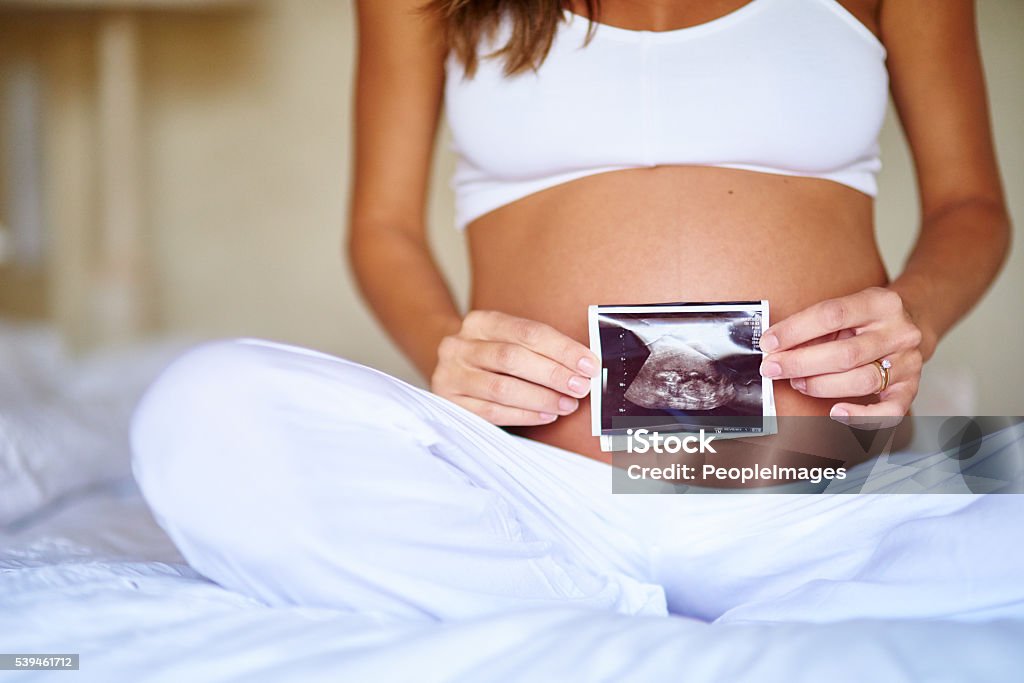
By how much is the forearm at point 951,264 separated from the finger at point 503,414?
43 cm

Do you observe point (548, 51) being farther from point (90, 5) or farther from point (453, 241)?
point (90, 5)

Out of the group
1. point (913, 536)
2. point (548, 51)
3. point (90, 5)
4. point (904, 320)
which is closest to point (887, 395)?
point (904, 320)

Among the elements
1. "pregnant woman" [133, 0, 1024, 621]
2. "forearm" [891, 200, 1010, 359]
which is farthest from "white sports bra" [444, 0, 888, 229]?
"forearm" [891, 200, 1010, 359]

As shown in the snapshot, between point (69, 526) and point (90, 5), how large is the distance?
238 centimetres

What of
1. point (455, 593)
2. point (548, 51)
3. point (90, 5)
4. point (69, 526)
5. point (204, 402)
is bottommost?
point (69, 526)

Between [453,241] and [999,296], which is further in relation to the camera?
[453,241]

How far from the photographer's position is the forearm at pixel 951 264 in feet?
3.30

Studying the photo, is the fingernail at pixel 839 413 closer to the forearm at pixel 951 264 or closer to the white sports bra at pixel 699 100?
the forearm at pixel 951 264

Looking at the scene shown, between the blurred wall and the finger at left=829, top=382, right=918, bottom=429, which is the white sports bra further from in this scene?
the blurred wall

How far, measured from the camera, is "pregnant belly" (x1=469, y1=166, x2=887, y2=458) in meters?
1.04

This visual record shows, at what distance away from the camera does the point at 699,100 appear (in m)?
1.05

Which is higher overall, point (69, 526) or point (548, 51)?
point (548, 51)

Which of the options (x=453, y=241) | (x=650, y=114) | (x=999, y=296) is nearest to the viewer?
(x=650, y=114)

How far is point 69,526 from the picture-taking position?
3.60ft
